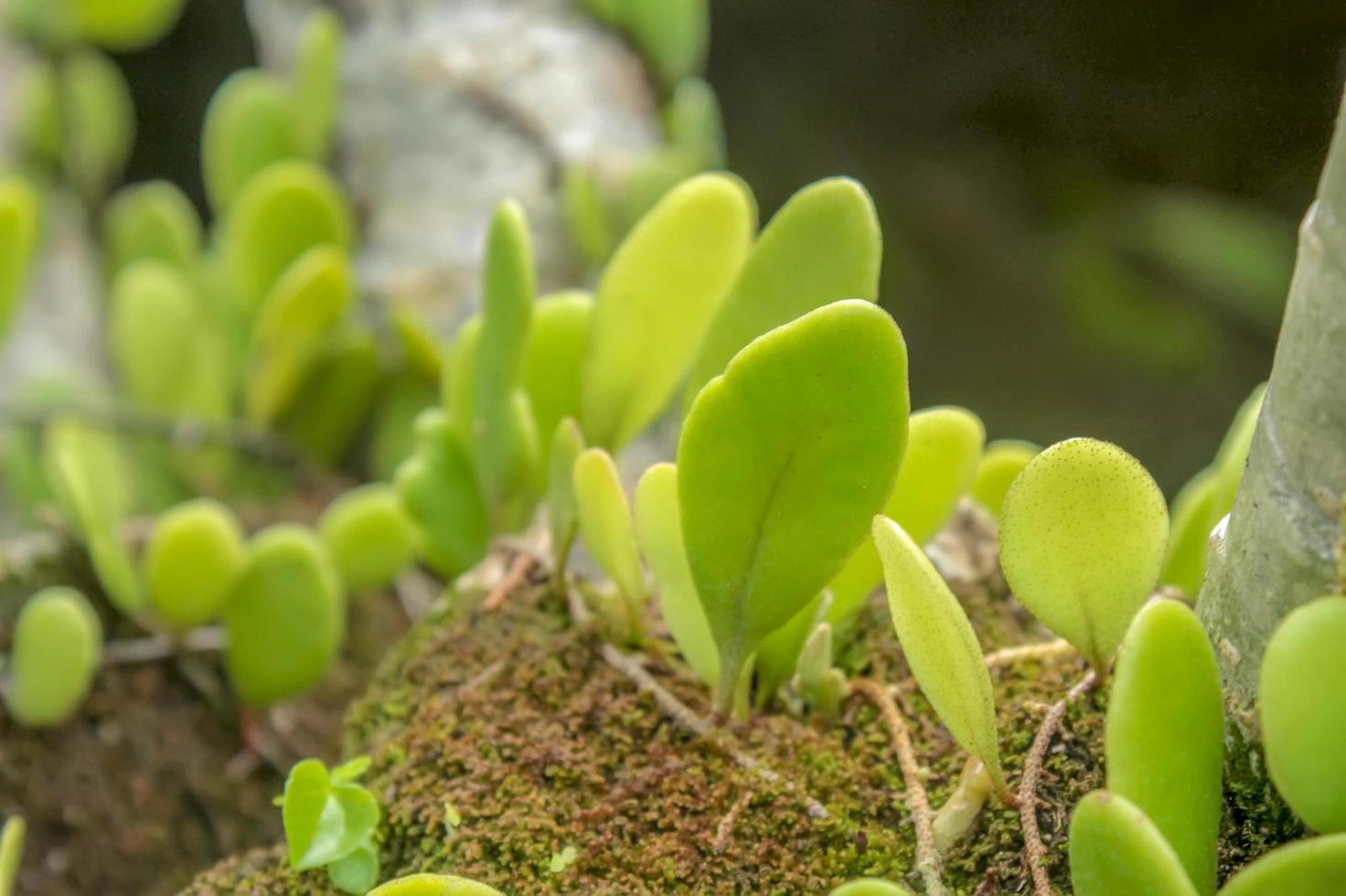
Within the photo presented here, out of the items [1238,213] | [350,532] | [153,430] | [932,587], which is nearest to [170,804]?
[350,532]

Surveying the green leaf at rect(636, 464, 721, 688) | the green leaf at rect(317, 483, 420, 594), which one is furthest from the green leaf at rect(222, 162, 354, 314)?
the green leaf at rect(636, 464, 721, 688)

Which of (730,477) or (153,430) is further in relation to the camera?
(153,430)

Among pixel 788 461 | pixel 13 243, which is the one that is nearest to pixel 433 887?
pixel 788 461

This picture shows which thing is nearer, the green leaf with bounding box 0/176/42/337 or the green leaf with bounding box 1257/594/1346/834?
the green leaf with bounding box 1257/594/1346/834

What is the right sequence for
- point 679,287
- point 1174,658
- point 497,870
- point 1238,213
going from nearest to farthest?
point 1174,658 < point 497,870 < point 679,287 < point 1238,213

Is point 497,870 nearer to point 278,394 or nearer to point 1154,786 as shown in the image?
point 1154,786

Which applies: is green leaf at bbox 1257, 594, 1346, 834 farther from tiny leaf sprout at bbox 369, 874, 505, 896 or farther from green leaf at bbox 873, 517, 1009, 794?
tiny leaf sprout at bbox 369, 874, 505, 896
